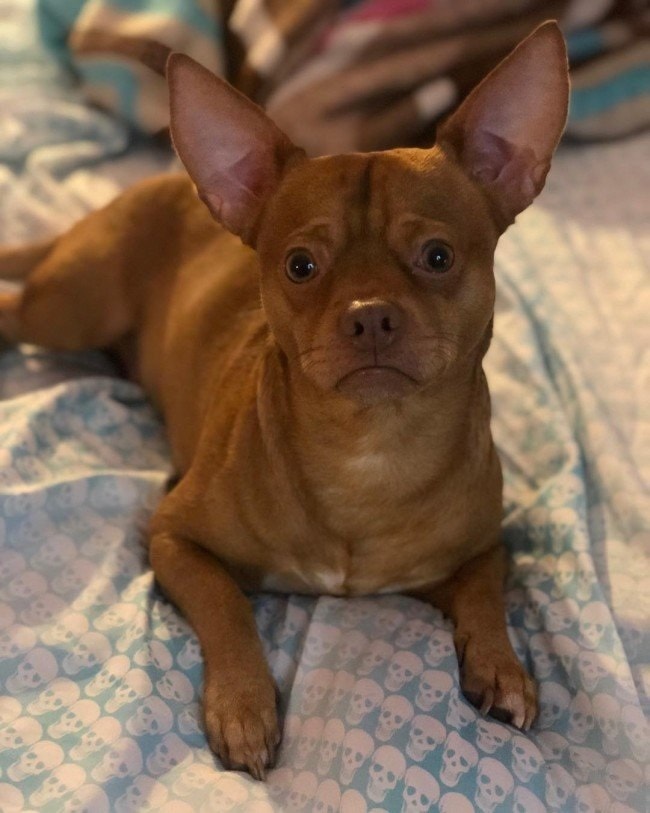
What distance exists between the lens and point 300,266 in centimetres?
159

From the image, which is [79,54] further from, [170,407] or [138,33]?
[170,407]

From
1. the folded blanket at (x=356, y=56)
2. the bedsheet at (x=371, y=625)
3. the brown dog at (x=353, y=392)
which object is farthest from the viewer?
the folded blanket at (x=356, y=56)

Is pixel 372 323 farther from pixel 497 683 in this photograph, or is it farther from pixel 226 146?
pixel 497 683

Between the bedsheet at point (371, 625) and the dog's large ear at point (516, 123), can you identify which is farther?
the dog's large ear at point (516, 123)

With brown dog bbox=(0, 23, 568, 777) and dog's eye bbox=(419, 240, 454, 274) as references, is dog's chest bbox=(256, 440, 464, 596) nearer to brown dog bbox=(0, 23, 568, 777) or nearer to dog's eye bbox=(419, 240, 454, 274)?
brown dog bbox=(0, 23, 568, 777)

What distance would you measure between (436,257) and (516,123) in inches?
11.3

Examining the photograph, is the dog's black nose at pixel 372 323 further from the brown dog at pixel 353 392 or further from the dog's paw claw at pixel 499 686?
the dog's paw claw at pixel 499 686

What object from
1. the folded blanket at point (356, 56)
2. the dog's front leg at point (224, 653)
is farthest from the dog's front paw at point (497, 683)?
the folded blanket at point (356, 56)

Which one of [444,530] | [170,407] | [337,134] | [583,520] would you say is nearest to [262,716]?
[444,530]

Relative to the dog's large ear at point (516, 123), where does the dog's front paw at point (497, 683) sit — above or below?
below

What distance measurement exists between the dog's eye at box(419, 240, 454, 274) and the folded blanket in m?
1.48

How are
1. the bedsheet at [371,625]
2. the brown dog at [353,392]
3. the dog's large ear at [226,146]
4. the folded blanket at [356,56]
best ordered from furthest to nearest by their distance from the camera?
the folded blanket at [356,56], the dog's large ear at [226,146], the brown dog at [353,392], the bedsheet at [371,625]

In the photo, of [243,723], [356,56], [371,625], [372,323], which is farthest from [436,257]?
[356,56]

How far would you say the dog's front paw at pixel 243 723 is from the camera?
148cm
